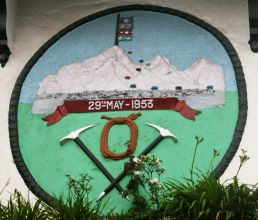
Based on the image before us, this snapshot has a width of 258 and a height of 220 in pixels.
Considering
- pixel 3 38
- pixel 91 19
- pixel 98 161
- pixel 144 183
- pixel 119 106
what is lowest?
pixel 144 183

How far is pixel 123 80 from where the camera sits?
7039 millimetres

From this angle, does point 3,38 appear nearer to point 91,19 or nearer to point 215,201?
point 91,19

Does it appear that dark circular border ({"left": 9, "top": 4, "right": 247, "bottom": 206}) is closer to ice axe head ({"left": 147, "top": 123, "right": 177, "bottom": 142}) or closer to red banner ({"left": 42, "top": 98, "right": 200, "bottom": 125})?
red banner ({"left": 42, "top": 98, "right": 200, "bottom": 125})

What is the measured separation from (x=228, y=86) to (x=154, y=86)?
1.81ft

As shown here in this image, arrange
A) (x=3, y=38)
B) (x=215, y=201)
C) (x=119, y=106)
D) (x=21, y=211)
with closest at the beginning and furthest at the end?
1. (x=215, y=201)
2. (x=21, y=211)
3. (x=119, y=106)
4. (x=3, y=38)

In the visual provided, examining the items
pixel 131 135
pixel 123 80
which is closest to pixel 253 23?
pixel 123 80

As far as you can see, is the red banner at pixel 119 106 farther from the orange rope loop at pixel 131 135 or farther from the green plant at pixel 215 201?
the green plant at pixel 215 201

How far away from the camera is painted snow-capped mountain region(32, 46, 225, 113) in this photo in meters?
6.90

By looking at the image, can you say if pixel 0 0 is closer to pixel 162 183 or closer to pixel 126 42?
pixel 126 42

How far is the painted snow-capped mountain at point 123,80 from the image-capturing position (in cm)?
690

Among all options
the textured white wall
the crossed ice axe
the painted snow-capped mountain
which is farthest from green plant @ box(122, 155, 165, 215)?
the painted snow-capped mountain

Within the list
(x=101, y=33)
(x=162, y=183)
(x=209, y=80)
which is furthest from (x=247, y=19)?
(x=162, y=183)

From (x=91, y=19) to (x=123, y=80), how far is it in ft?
2.37

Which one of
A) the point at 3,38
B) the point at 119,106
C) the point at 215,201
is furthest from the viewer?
the point at 3,38
